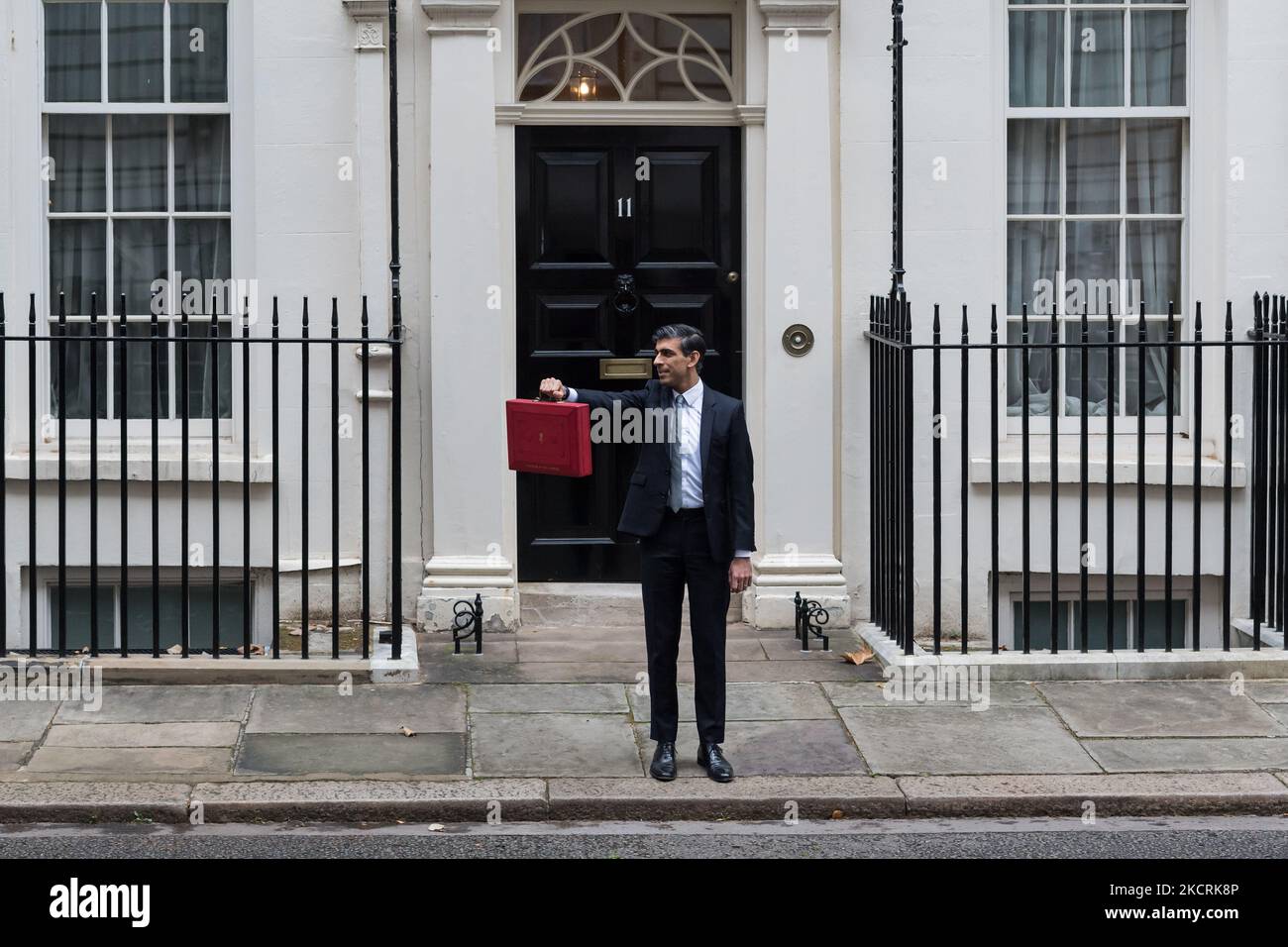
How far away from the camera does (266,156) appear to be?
10.2 metres

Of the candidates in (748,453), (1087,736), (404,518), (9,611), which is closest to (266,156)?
(404,518)

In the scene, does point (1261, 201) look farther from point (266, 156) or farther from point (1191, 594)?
point (266, 156)

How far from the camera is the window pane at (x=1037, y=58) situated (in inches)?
418

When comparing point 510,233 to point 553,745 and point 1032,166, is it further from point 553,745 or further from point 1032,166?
point 553,745

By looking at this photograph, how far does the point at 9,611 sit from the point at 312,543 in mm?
1745

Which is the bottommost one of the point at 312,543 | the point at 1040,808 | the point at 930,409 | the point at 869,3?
the point at 1040,808

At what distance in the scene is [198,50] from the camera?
10492mm

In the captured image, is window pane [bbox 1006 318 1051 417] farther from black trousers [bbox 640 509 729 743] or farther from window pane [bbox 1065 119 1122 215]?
black trousers [bbox 640 509 729 743]

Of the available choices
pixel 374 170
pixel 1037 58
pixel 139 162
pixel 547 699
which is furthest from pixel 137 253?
pixel 1037 58

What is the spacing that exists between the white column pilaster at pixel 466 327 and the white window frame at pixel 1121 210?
289cm

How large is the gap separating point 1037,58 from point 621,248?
259 centimetres

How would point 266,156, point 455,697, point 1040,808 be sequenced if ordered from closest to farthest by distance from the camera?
1. point 1040,808
2. point 455,697
3. point 266,156

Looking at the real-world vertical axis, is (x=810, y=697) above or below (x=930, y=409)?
below

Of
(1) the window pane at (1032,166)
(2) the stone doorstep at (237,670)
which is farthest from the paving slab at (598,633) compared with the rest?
(1) the window pane at (1032,166)
